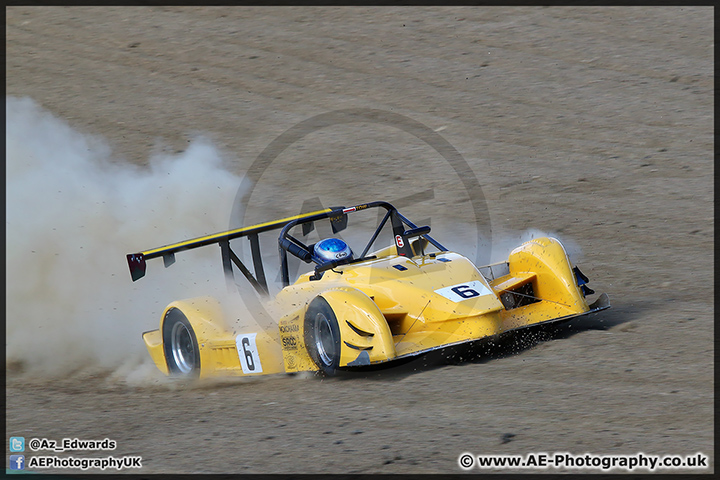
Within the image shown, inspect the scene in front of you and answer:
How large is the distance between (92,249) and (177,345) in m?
3.11

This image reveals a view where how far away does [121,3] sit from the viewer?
20.9 metres

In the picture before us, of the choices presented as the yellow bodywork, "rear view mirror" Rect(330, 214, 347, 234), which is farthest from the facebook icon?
"rear view mirror" Rect(330, 214, 347, 234)

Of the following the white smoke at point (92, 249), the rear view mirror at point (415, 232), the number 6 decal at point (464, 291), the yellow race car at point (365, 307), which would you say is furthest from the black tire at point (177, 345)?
the number 6 decal at point (464, 291)

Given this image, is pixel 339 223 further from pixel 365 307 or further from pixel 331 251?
pixel 365 307

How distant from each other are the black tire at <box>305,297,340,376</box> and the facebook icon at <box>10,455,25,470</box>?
90.1 inches

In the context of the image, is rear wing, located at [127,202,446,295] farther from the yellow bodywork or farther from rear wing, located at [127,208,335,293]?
the yellow bodywork

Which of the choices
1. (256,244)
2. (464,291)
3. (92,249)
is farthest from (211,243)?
(92,249)

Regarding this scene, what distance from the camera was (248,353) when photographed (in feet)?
25.7

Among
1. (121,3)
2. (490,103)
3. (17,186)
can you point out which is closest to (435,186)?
(490,103)

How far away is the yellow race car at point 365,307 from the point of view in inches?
279

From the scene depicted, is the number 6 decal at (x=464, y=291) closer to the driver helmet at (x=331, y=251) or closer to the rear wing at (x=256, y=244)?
the rear wing at (x=256, y=244)

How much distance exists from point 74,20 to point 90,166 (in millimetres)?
7612

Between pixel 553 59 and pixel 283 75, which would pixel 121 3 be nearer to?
pixel 283 75

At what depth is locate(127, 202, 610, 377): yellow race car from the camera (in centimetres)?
708
